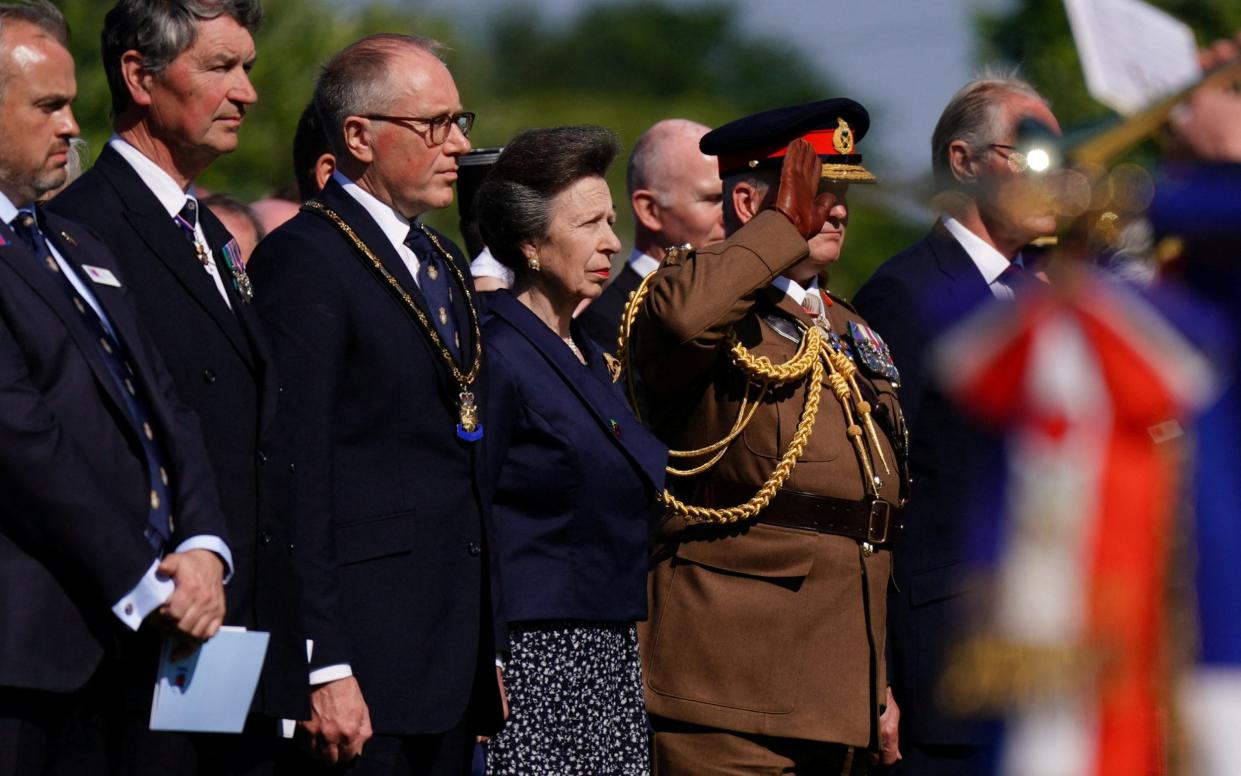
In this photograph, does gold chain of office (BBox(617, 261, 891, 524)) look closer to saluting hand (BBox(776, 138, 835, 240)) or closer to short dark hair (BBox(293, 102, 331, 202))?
saluting hand (BBox(776, 138, 835, 240))

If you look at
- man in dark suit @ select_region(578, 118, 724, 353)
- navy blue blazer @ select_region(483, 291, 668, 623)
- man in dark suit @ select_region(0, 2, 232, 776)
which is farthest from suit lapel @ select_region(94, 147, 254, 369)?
man in dark suit @ select_region(578, 118, 724, 353)

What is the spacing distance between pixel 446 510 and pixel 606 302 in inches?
102

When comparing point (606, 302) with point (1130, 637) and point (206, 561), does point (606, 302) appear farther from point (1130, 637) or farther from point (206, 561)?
point (1130, 637)

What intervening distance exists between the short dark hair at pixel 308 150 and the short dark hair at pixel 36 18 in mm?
1983

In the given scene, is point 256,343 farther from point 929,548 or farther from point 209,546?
point 929,548

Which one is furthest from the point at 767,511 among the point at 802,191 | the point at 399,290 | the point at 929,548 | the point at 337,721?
the point at 337,721

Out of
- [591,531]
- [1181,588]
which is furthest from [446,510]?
[1181,588]

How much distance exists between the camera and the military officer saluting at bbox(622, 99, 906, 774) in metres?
5.42

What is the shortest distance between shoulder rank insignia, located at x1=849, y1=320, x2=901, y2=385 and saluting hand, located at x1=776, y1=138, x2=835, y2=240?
15.7 inches

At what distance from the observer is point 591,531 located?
5355mm

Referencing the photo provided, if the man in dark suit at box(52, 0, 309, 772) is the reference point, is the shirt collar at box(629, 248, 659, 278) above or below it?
above

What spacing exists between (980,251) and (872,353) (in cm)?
71

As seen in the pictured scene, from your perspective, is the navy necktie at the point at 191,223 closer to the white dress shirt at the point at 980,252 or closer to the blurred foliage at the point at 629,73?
the white dress shirt at the point at 980,252

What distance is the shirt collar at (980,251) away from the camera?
249 inches
